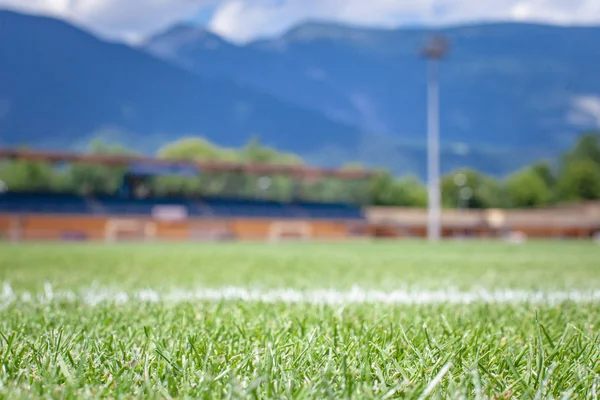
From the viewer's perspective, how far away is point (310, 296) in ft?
8.90

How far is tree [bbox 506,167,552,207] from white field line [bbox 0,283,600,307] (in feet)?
200

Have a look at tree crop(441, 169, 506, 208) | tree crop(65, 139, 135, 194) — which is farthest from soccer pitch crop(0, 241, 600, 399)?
tree crop(441, 169, 506, 208)

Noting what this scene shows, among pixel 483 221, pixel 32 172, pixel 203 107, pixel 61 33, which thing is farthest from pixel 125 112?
pixel 483 221

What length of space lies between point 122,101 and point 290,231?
149m

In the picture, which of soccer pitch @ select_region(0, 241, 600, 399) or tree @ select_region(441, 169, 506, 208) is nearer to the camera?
soccer pitch @ select_region(0, 241, 600, 399)

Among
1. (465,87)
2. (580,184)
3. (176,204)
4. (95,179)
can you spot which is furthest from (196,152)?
(465,87)

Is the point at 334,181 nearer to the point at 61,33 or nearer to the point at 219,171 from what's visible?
the point at 219,171

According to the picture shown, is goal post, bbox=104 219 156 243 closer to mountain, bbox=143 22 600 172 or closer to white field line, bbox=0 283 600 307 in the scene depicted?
white field line, bbox=0 283 600 307

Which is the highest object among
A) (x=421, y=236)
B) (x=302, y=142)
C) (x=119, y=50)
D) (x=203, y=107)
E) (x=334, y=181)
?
(x=119, y=50)

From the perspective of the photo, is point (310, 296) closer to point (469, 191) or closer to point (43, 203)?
point (43, 203)

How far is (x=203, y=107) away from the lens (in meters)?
174

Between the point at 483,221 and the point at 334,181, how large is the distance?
1347 cm

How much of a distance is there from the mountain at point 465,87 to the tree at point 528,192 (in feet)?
259

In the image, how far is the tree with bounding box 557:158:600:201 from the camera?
55.8 m
